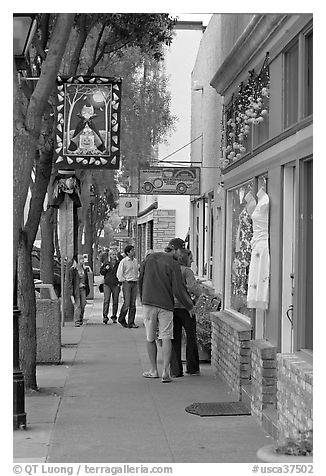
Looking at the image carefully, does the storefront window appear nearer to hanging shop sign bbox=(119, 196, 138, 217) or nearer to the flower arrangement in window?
the flower arrangement in window

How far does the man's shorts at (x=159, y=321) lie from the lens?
452 inches

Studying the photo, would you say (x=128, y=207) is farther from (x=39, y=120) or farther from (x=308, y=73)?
(x=308, y=73)

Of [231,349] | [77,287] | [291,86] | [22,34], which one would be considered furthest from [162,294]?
[77,287]

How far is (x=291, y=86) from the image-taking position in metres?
8.35

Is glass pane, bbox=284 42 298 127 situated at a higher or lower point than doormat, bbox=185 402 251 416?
higher

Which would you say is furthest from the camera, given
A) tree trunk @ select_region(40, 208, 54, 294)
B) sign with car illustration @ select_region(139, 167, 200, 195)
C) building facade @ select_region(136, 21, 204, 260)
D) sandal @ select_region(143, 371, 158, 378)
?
building facade @ select_region(136, 21, 204, 260)

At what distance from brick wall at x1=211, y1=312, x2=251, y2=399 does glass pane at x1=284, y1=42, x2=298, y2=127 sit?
8.69 ft

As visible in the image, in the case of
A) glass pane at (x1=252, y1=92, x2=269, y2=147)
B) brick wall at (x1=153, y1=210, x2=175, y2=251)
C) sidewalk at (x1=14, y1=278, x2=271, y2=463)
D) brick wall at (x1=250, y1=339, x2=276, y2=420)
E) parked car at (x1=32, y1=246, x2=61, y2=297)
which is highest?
glass pane at (x1=252, y1=92, x2=269, y2=147)

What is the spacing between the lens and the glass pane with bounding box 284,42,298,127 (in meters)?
8.16

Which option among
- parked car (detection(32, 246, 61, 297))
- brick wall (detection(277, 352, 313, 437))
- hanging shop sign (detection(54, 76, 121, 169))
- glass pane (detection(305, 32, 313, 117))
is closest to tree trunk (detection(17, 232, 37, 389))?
hanging shop sign (detection(54, 76, 121, 169))

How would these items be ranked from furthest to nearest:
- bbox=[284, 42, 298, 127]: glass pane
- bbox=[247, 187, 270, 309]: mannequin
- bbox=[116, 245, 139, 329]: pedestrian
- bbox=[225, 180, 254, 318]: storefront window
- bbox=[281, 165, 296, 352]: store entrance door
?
1. bbox=[116, 245, 139, 329]: pedestrian
2. bbox=[225, 180, 254, 318]: storefront window
3. bbox=[247, 187, 270, 309]: mannequin
4. bbox=[281, 165, 296, 352]: store entrance door
5. bbox=[284, 42, 298, 127]: glass pane

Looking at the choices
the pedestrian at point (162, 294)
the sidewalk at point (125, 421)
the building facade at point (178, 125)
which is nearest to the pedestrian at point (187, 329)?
the sidewalk at point (125, 421)
